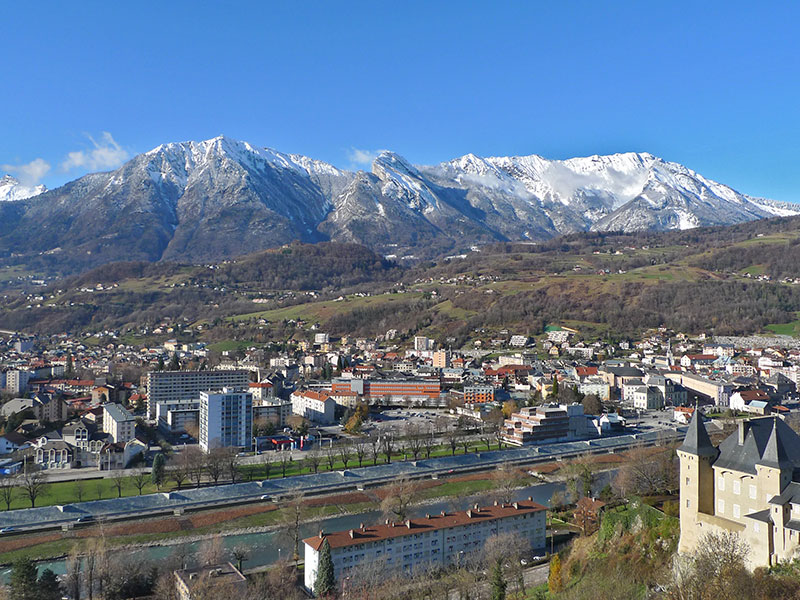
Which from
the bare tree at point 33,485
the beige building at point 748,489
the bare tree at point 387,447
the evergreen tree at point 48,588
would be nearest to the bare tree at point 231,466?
the bare tree at point 387,447

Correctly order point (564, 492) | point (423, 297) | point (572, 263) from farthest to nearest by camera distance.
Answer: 1. point (572, 263)
2. point (423, 297)
3. point (564, 492)

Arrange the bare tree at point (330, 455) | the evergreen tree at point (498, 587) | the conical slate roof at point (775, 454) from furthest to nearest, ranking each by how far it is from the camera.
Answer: the bare tree at point (330, 455) → the evergreen tree at point (498, 587) → the conical slate roof at point (775, 454)

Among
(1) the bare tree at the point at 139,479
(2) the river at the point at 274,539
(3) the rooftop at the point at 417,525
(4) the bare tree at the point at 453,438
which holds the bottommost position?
(2) the river at the point at 274,539

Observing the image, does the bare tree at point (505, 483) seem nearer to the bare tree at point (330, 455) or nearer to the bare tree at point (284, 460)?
Result: the bare tree at point (330, 455)

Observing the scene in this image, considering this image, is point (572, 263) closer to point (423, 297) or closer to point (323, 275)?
point (423, 297)

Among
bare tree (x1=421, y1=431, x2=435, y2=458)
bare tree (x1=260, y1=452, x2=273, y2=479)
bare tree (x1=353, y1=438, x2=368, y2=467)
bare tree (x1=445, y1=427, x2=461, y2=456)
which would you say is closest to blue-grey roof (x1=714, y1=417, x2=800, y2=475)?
bare tree (x1=353, y1=438, x2=368, y2=467)

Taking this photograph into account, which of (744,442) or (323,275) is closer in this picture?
(744,442)

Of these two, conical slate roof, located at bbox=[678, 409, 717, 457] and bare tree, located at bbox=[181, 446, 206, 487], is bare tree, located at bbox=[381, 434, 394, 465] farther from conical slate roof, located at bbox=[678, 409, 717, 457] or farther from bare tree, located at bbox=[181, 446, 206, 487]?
conical slate roof, located at bbox=[678, 409, 717, 457]

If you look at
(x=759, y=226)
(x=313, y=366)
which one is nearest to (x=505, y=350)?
(x=313, y=366)
